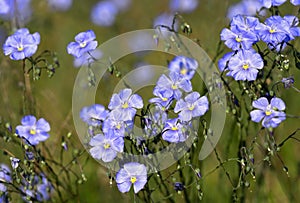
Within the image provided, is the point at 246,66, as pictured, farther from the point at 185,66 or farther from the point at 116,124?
the point at 185,66

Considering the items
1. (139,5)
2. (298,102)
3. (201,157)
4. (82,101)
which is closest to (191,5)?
(139,5)

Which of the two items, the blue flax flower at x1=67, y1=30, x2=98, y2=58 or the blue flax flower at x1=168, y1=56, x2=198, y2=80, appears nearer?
the blue flax flower at x1=67, y1=30, x2=98, y2=58

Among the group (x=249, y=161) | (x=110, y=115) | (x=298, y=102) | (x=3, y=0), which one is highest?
(x=3, y=0)

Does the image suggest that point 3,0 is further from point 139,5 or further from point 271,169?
point 139,5

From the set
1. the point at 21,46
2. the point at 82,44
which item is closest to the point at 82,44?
the point at 82,44

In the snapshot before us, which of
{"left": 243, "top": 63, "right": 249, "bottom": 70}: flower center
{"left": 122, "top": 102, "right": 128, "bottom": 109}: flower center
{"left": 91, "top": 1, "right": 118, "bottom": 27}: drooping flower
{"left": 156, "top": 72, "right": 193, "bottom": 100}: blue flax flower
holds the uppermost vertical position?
{"left": 91, "top": 1, "right": 118, "bottom": 27}: drooping flower

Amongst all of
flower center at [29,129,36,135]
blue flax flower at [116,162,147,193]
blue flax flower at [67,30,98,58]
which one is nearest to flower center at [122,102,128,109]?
blue flax flower at [116,162,147,193]

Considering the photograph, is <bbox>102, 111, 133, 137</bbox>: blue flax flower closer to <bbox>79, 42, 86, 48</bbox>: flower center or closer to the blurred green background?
<bbox>79, 42, 86, 48</bbox>: flower center
